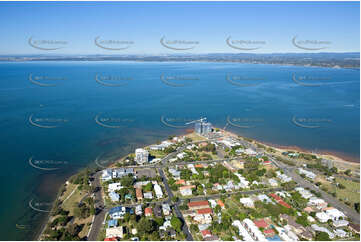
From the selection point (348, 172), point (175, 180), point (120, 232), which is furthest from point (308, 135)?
point (120, 232)

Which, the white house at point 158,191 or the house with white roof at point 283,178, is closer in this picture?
the white house at point 158,191

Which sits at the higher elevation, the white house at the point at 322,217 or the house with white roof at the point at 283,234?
the house with white roof at the point at 283,234

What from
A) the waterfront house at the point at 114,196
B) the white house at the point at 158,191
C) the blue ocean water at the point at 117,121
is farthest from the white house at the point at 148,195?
the blue ocean water at the point at 117,121

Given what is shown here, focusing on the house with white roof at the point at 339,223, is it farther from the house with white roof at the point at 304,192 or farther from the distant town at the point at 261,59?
the distant town at the point at 261,59

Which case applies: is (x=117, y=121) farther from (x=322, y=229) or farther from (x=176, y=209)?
(x=322, y=229)

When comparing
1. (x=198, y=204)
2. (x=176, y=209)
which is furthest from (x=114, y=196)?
(x=198, y=204)

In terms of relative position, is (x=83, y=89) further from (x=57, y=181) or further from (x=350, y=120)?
(x=350, y=120)
